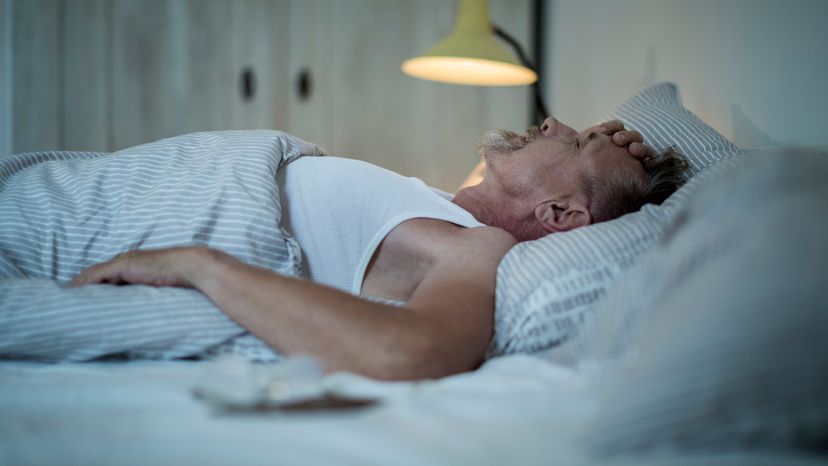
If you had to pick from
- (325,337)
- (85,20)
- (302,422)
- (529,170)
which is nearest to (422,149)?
(85,20)

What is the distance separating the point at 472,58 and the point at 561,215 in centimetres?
82

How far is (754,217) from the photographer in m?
0.62

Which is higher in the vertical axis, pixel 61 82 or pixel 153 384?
pixel 61 82

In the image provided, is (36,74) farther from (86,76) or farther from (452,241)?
(452,241)

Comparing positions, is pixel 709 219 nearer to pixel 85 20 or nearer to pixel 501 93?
pixel 501 93

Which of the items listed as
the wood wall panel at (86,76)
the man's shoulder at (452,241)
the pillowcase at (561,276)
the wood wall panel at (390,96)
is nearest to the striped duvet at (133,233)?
the man's shoulder at (452,241)

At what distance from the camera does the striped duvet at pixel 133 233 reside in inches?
33.8

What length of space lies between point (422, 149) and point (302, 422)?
2.52 m

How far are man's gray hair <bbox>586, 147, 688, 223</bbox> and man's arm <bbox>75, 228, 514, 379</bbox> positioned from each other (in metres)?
0.35

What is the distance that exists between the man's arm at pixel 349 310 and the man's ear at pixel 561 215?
29 cm

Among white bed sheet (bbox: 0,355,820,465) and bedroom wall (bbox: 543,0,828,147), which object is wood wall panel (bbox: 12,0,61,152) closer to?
bedroom wall (bbox: 543,0,828,147)

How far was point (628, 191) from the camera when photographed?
1245mm

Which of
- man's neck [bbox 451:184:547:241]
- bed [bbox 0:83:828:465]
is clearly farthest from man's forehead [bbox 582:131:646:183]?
bed [bbox 0:83:828:465]

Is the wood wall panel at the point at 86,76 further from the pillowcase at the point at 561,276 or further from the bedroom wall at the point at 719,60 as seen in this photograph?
the pillowcase at the point at 561,276
